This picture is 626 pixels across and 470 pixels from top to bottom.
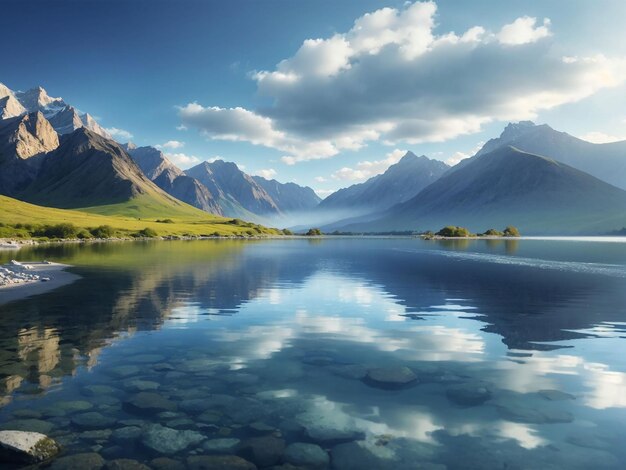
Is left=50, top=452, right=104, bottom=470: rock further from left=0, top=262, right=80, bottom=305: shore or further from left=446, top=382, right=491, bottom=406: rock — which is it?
left=0, top=262, right=80, bottom=305: shore

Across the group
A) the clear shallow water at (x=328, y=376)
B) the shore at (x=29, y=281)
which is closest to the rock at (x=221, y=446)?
the clear shallow water at (x=328, y=376)

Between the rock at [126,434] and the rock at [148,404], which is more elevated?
the rock at [148,404]

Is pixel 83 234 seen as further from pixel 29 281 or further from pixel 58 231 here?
pixel 29 281

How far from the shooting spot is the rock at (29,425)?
1486 centimetres

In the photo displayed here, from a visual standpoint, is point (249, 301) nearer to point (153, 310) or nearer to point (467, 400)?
point (153, 310)

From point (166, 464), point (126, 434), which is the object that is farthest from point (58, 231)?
point (166, 464)

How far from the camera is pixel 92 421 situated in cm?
1570

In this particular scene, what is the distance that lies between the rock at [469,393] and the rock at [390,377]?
1904 mm

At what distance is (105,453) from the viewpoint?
1355 centimetres

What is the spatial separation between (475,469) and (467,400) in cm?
542

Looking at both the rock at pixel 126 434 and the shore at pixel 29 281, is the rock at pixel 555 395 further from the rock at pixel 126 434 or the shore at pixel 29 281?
the shore at pixel 29 281

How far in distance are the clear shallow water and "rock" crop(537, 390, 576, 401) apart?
6cm

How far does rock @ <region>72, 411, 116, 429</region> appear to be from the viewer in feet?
50.4

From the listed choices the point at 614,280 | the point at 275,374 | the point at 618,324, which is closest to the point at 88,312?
the point at 275,374
